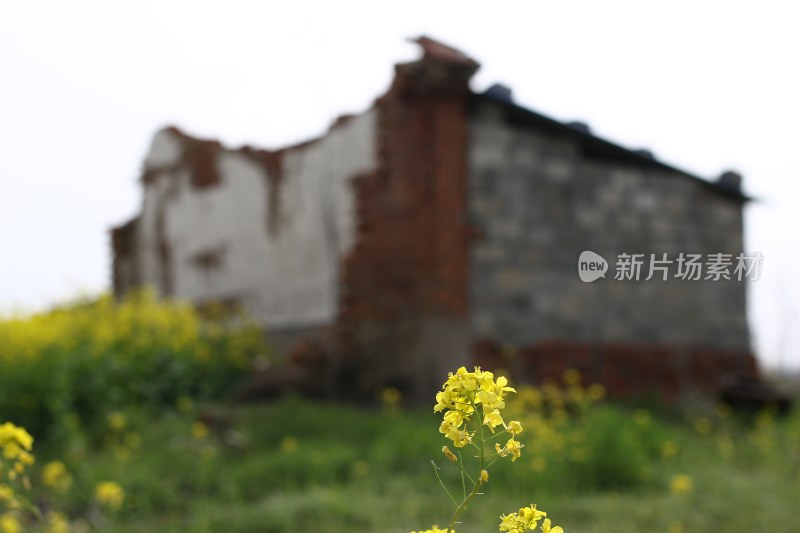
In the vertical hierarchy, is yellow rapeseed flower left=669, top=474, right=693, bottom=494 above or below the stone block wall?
below

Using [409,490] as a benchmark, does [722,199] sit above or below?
above

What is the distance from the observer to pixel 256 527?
4.46m

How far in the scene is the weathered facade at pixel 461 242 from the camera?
790cm

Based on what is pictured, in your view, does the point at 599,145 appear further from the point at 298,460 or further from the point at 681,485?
the point at 298,460

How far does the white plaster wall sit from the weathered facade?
0.08ft

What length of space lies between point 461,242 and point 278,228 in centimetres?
288

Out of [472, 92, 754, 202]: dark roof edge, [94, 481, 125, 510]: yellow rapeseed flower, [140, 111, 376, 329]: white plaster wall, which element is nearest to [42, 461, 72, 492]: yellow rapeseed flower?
[94, 481, 125, 510]: yellow rapeseed flower

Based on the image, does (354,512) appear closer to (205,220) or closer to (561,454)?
(561,454)

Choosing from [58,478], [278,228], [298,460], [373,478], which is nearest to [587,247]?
[278,228]

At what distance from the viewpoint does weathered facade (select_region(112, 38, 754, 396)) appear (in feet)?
25.9

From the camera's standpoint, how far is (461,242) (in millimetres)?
8156

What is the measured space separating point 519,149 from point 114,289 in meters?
8.07

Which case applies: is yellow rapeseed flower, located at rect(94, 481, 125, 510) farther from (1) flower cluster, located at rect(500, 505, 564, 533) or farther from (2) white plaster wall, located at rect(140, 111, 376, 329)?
(2) white plaster wall, located at rect(140, 111, 376, 329)

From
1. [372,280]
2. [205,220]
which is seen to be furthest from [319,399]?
[205,220]
